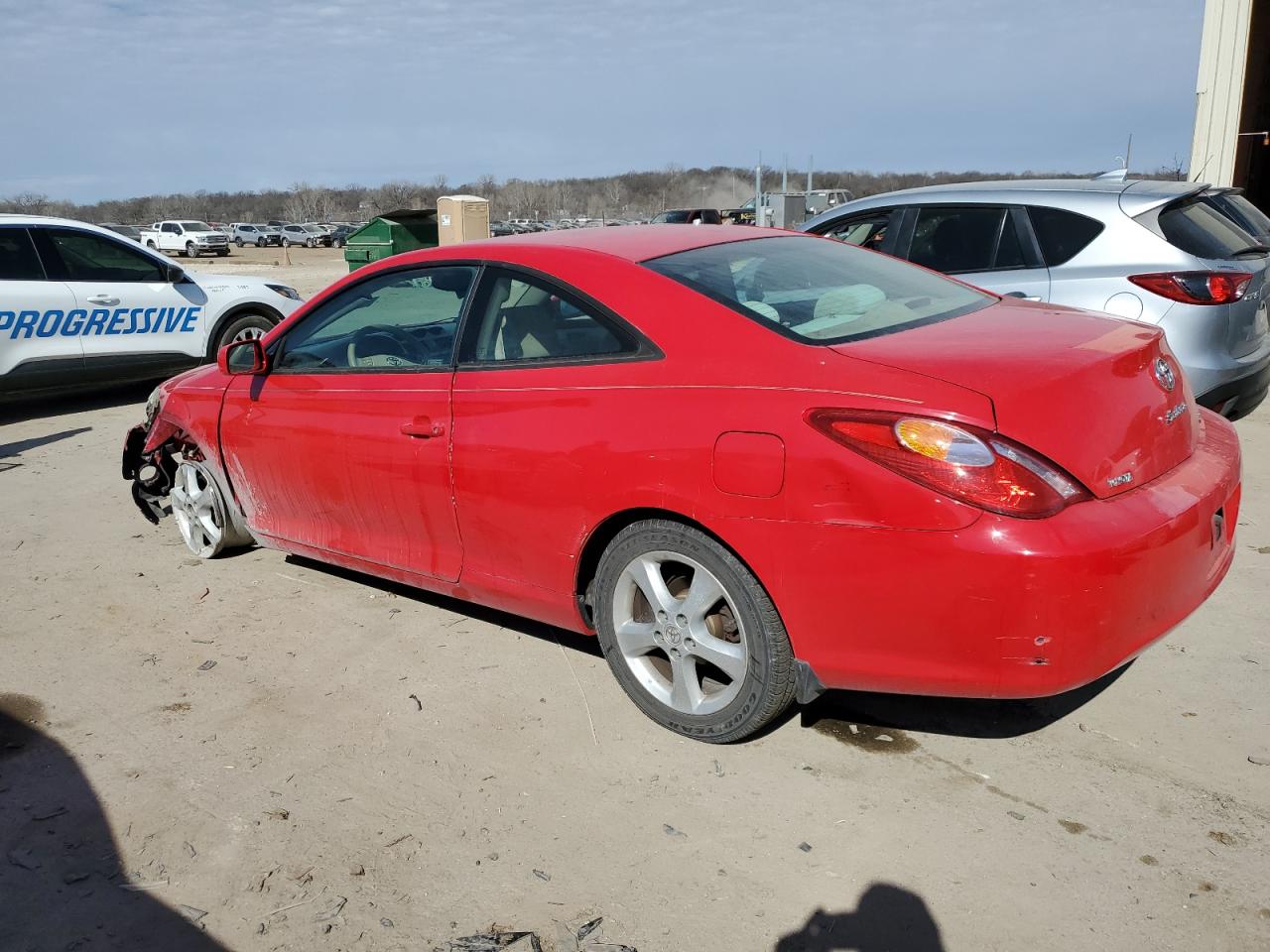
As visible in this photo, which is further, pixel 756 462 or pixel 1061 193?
pixel 1061 193

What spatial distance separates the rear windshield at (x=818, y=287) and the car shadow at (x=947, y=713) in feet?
4.14

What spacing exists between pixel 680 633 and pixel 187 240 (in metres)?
56.4

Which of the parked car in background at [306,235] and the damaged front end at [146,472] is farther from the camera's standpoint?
the parked car in background at [306,235]

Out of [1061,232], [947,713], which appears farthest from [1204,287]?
[947,713]

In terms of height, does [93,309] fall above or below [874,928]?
above

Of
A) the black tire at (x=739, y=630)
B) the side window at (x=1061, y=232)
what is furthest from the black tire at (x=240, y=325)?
the black tire at (x=739, y=630)

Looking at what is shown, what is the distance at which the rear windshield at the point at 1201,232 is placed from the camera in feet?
18.5

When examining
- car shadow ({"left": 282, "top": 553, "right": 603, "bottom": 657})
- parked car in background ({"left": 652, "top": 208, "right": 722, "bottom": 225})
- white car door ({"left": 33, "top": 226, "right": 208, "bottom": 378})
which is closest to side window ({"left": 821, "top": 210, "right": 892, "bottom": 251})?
car shadow ({"left": 282, "top": 553, "right": 603, "bottom": 657})

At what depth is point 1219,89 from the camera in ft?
51.5

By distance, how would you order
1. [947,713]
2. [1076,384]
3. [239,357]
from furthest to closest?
1. [239,357]
2. [947,713]
3. [1076,384]

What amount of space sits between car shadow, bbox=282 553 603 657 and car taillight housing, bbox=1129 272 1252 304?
358 centimetres

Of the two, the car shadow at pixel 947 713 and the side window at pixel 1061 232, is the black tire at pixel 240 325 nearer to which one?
the side window at pixel 1061 232

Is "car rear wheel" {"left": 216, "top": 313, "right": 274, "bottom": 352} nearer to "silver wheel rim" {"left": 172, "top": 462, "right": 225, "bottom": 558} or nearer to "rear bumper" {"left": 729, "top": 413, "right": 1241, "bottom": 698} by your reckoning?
"silver wheel rim" {"left": 172, "top": 462, "right": 225, "bottom": 558}

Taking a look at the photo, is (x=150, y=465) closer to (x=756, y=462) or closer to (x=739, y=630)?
(x=739, y=630)
